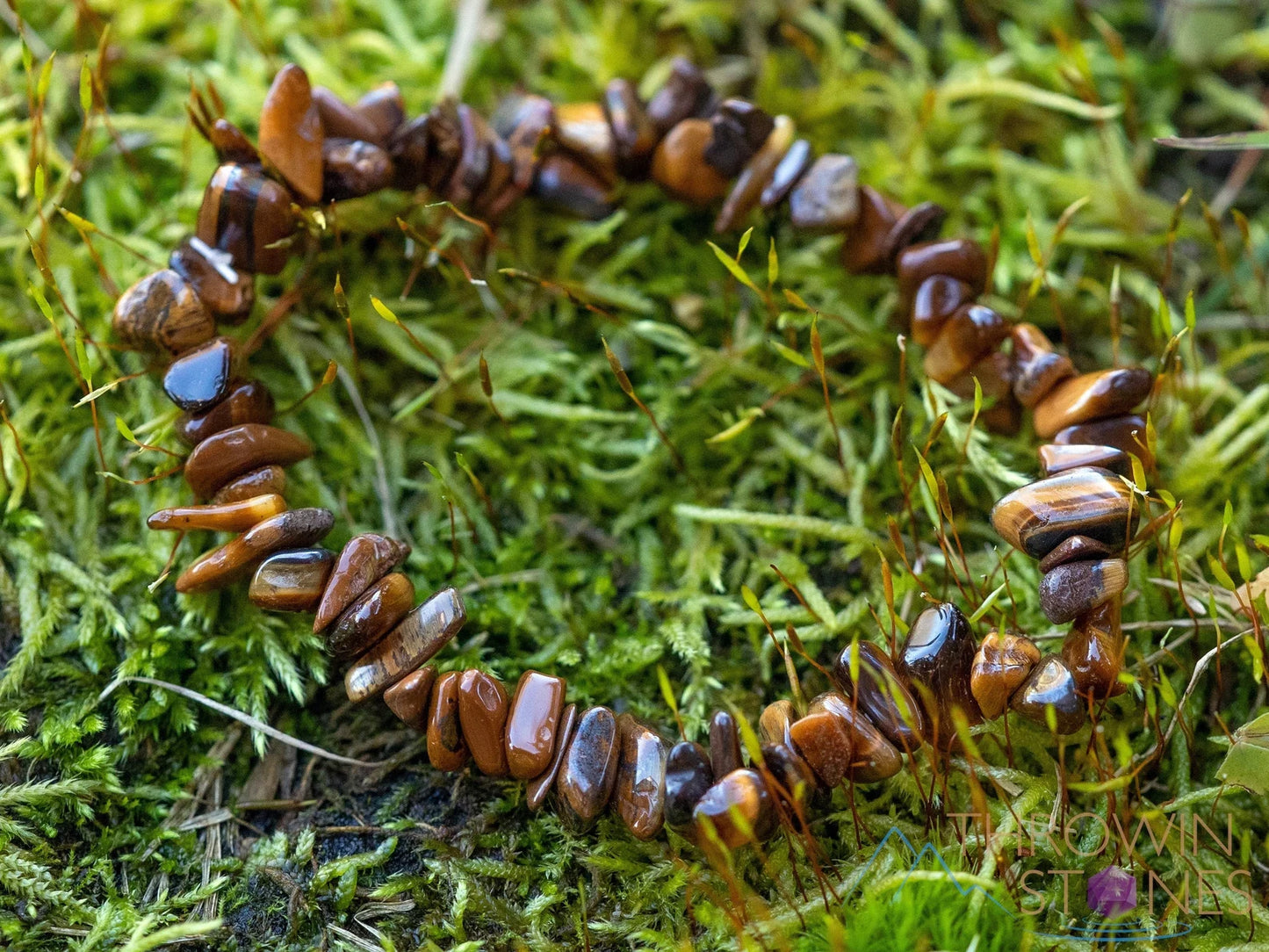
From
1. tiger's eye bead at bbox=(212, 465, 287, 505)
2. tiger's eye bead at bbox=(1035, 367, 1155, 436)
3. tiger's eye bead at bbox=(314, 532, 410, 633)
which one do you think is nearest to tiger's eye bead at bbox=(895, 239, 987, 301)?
tiger's eye bead at bbox=(1035, 367, 1155, 436)

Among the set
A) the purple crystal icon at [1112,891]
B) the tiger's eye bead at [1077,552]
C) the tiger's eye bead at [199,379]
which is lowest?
the purple crystal icon at [1112,891]

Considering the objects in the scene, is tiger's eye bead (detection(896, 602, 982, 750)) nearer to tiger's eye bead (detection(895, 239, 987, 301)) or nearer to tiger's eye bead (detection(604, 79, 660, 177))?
tiger's eye bead (detection(895, 239, 987, 301))

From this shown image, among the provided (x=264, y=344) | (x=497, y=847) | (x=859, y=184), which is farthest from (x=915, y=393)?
(x=264, y=344)

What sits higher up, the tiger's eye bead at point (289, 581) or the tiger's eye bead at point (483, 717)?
the tiger's eye bead at point (289, 581)

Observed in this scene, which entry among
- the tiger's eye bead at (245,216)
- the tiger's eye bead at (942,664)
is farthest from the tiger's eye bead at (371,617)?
the tiger's eye bead at (942,664)

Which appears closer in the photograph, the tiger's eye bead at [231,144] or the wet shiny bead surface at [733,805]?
the wet shiny bead surface at [733,805]

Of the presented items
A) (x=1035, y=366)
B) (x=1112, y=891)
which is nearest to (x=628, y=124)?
(x=1035, y=366)

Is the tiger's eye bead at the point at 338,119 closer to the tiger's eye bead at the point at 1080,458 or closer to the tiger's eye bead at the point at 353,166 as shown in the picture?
the tiger's eye bead at the point at 353,166

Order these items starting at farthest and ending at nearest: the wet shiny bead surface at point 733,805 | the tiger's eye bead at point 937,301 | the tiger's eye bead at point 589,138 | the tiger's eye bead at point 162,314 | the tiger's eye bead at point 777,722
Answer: the tiger's eye bead at point 589,138
the tiger's eye bead at point 937,301
the tiger's eye bead at point 162,314
the tiger's eye bead at point 777,722
the wet shiny bead surface at point 733,805

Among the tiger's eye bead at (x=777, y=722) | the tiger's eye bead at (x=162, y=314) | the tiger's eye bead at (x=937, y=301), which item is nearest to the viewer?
the tiger's eye bead at (x=777, y=722)
